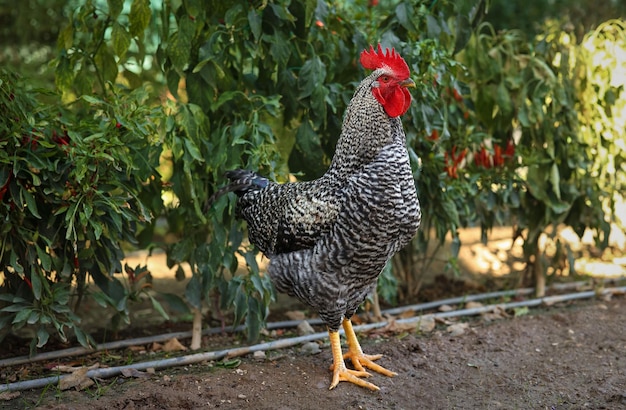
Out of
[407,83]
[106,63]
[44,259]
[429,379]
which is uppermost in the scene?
[106,63]

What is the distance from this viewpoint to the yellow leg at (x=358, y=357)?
3737 millimetres

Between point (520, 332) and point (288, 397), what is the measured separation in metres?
1.77

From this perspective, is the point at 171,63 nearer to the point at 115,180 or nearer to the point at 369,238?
the point at 115,180

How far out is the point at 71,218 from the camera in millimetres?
3348

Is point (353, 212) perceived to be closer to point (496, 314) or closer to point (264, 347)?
point (264, 347)

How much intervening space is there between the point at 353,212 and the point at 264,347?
1.24m

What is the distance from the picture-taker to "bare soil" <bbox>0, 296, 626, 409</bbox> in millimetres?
3383

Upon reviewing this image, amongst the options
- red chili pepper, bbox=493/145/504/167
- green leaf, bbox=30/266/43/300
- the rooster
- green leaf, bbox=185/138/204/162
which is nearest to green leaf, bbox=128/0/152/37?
green leaf, bbox=185/138/204/162

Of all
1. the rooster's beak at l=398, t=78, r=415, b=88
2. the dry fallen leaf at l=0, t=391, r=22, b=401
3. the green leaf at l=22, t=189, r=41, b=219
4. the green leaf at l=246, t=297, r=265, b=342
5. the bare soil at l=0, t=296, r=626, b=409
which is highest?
the rooster's beak at l=398, t=78, r=415, b=88

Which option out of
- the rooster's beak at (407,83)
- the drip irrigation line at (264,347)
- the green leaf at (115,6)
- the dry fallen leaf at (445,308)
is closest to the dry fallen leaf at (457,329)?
the drip irrigation line at (264,347)

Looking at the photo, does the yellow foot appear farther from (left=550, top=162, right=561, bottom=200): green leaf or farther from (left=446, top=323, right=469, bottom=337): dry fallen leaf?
(left=550, top=162, right=561, bottom=200): green leaf

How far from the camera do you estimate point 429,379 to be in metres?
3.69

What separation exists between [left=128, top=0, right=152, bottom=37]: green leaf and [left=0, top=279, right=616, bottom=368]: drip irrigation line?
1.83 meters

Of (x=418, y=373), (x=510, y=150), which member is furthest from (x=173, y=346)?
(x=510, y=150)
